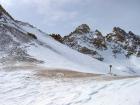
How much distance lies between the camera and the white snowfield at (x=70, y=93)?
14991 mm

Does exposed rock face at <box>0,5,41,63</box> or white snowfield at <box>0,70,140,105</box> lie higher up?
exposed rock face at <box>0,5,41,63</box>

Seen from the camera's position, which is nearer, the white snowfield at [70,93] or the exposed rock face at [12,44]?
the white snowfield at [70,93]

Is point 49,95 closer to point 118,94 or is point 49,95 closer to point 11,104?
point 11,104

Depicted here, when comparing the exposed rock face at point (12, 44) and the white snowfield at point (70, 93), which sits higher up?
the exposed rock face at point (12, 44)

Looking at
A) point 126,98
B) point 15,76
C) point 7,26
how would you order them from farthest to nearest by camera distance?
1. point 7,26
2. point 15,76
3. point 126,98

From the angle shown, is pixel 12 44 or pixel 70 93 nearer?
pixel 70 93

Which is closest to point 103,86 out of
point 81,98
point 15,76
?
point 81,98

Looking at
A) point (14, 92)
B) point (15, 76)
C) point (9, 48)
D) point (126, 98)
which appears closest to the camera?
point (126, 98)

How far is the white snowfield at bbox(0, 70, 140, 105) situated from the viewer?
590 inches

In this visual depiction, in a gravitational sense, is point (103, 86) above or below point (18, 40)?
below

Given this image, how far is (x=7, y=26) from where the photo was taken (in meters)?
61.0

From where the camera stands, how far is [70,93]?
17344 mm

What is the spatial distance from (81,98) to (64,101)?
2.72 feet

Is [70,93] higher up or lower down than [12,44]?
lower down
